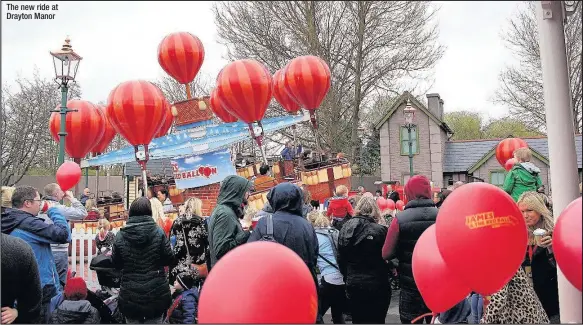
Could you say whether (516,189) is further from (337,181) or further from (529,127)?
(529,127)

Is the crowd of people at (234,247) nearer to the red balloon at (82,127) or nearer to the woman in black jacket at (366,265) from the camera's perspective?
the woman in black jacket at (366,265)

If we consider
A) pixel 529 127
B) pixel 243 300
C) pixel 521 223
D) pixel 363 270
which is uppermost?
pixel 529 127

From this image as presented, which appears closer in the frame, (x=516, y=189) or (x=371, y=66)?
(x=516, y=189)

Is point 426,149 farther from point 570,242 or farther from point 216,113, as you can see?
point 570,242

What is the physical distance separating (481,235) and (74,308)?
→ 11.2 ft

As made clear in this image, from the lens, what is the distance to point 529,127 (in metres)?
22.2

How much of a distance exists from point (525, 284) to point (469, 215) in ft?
3.02

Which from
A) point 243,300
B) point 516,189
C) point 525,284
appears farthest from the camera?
point 516,189

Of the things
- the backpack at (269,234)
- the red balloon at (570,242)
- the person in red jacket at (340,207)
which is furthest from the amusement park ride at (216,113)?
the red balloon at (570,242)

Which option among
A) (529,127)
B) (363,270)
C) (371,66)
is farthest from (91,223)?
(529,127)

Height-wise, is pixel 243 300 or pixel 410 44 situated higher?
pixel 410 44

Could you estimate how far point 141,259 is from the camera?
167 inches

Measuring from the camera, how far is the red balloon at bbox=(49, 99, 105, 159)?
31.8 feet

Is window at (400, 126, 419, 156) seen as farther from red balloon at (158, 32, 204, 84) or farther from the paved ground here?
the paved ground
